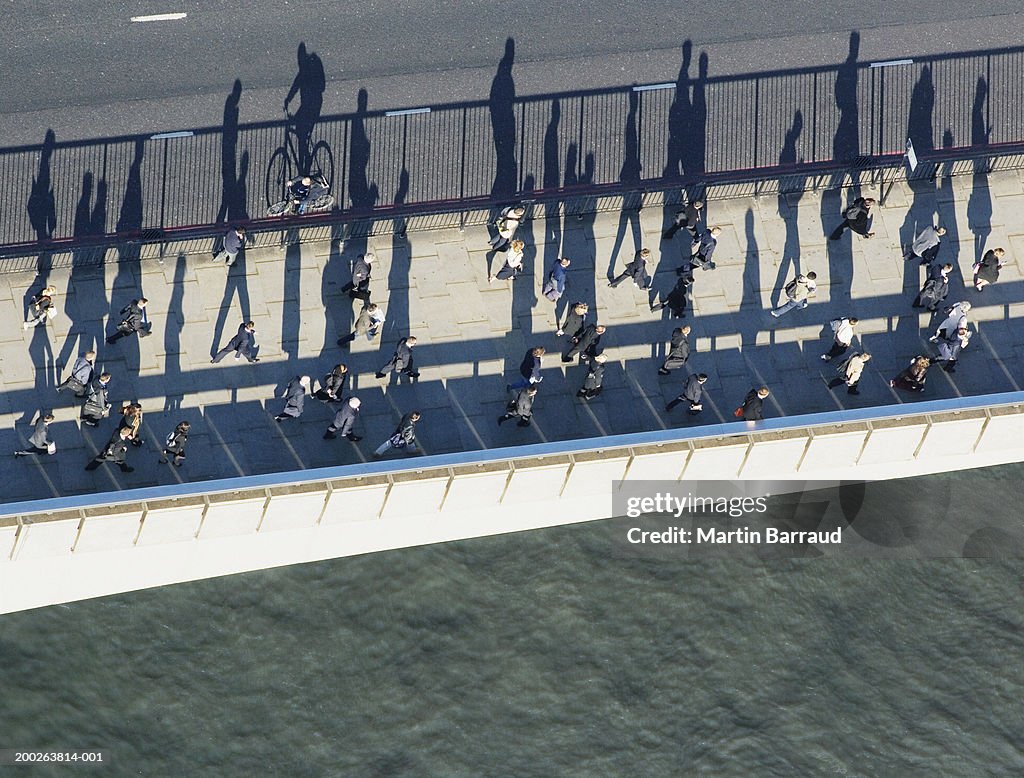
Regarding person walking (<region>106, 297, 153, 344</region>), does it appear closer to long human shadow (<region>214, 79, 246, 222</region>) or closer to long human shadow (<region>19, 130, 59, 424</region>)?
long human shadow (<region>19, 130, 59, 424</region>)

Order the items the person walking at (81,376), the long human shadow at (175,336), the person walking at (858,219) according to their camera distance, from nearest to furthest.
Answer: the person walking at (81,376), the long human shadow at (175,336), the person walking at (858,219)

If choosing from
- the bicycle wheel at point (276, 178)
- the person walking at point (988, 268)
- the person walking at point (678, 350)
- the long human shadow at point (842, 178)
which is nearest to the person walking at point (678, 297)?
the person walking at point (678, 350)

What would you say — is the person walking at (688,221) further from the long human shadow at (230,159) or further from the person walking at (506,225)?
the long human shadow at (230,159)

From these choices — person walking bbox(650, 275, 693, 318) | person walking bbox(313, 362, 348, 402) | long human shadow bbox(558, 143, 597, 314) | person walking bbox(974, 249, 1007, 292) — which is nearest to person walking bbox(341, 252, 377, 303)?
person walking bbox(313, 362, 348, 402)

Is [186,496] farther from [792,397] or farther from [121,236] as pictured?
[792,397]

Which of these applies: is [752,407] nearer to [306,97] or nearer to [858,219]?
[858,219]
